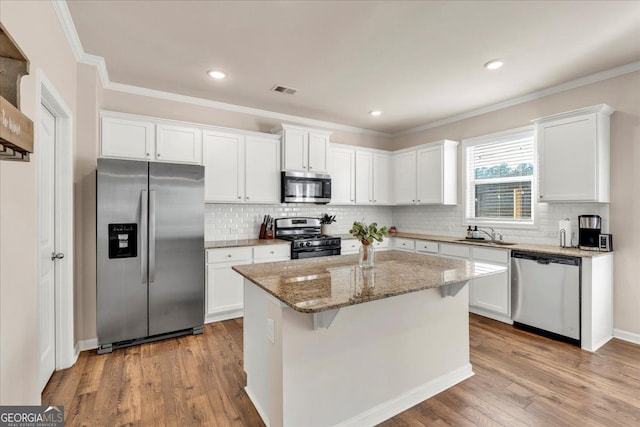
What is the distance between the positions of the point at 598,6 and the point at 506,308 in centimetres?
293

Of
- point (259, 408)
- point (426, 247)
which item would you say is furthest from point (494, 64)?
point (259, 408)

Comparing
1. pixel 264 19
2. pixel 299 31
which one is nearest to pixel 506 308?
pixel 299 31

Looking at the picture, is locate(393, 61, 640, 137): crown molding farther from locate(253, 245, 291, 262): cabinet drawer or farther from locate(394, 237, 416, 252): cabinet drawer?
locate(253, 245, 291, 262): cabinet drawer

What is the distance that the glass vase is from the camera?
2225 mm

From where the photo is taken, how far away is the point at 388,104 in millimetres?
4211

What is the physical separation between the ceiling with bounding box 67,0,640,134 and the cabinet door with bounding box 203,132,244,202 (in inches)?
22.4

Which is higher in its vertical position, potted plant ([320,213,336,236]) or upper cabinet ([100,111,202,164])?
upper cabinet ([100,111,202,164])

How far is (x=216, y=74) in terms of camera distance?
10.7 ft

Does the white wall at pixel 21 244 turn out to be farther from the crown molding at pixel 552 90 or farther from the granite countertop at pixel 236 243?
the crown molding at pixel 552 90

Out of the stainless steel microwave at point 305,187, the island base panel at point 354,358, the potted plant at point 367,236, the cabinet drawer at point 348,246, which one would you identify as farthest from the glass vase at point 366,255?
the cabinet drawer at point 348,246

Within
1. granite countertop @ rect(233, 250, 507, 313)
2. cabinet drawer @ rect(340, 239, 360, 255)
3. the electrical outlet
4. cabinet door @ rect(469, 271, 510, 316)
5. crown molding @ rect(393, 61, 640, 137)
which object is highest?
crown molding @ rect(393, 61, 640, 137)

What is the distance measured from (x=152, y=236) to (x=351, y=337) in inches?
89.6

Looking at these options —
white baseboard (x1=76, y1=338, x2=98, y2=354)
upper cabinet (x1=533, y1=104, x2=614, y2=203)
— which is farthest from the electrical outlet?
upper cabinet (x1=533, y1=104, x2=614, y2=203)

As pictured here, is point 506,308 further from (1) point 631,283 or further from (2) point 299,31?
(2) point 299,31
